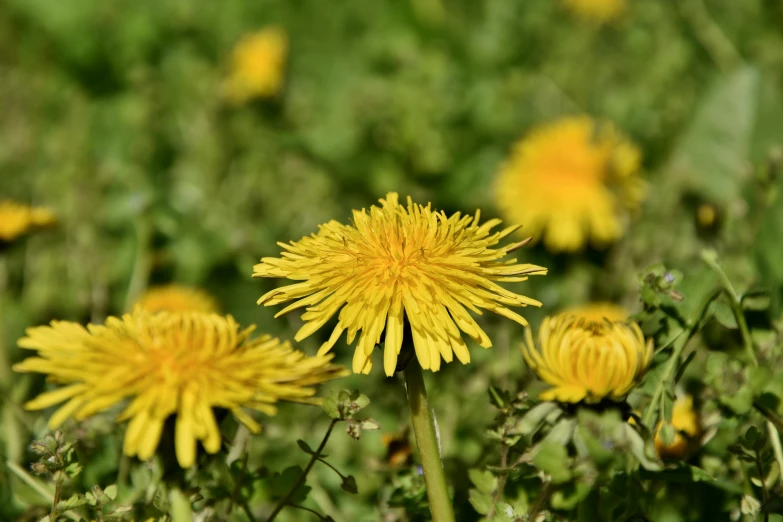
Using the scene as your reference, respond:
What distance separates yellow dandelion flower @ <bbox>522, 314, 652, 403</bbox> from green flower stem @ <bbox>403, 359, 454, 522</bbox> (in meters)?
0.17

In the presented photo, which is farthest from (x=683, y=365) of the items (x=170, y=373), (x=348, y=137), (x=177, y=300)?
(x=348, y=137)

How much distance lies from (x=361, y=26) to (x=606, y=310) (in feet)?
8.49

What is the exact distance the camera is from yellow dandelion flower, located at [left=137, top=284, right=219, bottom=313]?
222cm

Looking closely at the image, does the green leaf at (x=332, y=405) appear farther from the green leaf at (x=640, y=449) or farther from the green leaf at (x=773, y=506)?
the green leaf at (x=773, y=506)

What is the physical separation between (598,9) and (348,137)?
1978mm

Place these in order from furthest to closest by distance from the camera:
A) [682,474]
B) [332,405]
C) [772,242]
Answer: [772,242]
[682,474]
[332,405]

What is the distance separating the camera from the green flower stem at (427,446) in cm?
111

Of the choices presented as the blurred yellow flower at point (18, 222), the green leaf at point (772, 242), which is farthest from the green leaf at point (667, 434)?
the blurred yellow flower at point (18, 222)

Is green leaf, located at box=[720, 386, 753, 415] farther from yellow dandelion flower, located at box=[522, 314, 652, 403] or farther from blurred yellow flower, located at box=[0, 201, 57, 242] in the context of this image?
blurred yellow flower, located at box=[0, 201, 57, 242]

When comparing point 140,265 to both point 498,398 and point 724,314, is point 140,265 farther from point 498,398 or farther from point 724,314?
point 724,314

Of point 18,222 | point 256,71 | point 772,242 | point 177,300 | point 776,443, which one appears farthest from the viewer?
point 256,71

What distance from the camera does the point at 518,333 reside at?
229 centimetres

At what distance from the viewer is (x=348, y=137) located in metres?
3.20

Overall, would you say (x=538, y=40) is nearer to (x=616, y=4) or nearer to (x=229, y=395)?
(x=616, y=4)
